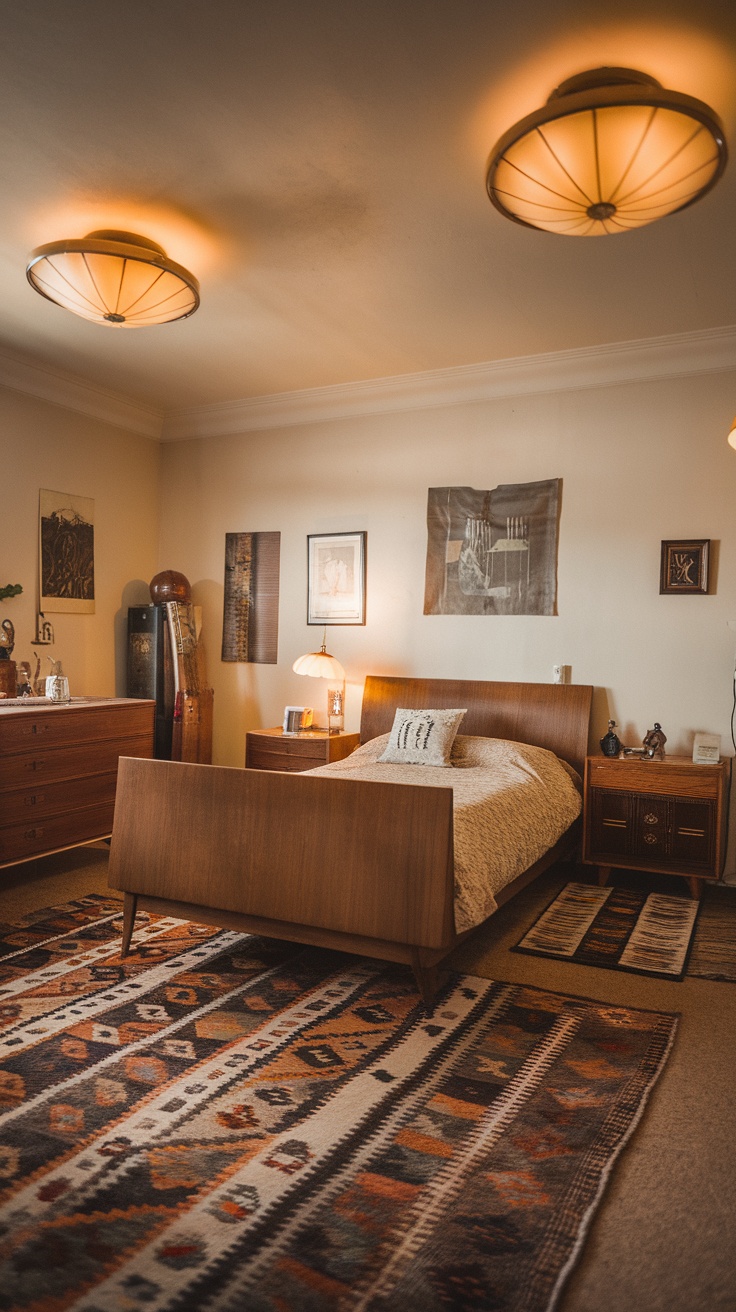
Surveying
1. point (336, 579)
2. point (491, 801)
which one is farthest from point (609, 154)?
point (336, 579)

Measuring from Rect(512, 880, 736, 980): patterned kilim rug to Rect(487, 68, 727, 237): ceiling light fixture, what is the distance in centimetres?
263

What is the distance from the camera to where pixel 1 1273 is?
1570mm

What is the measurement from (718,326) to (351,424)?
2.27 m

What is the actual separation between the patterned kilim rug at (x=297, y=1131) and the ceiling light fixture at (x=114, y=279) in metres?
2.55

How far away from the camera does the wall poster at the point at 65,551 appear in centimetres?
521

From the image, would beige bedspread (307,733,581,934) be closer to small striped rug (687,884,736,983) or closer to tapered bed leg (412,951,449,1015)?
tapered bed leg (412,951,449,1015)

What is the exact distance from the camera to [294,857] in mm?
2908

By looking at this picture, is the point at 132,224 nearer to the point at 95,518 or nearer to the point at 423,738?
the point at 95,518

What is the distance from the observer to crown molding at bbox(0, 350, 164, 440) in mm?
4949

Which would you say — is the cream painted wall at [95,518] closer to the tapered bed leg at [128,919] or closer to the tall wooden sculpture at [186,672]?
the tall wooden sculpture at [186,672]

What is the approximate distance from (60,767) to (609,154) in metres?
3.55

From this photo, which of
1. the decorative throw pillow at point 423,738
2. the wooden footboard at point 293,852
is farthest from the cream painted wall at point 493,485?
the wooden footboard at point 293,852

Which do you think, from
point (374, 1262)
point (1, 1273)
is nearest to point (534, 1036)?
point (374, 1262)

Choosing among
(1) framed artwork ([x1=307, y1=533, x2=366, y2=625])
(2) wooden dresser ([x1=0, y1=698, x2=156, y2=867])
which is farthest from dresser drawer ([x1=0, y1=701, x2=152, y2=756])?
(1) framed artwork ([x1=307, y1=533, x2=366, y2=625])
